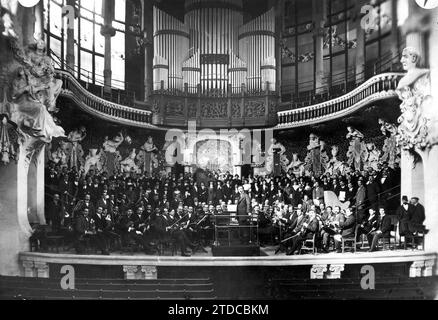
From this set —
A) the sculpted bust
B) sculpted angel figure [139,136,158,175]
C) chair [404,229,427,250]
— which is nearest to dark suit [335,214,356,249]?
chair [404,229,427,250]

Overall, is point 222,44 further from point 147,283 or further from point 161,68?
point 147,283

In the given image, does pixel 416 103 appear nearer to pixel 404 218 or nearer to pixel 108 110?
pixel 404 218

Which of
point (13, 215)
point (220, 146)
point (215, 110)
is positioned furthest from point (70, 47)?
point (220, 146)

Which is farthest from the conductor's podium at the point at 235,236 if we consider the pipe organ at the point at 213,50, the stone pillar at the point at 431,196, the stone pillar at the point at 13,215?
the stone pillar at the point at 13,215

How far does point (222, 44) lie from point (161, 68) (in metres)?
1.24

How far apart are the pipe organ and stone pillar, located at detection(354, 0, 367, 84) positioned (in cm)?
158

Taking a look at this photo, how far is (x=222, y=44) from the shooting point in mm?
11242

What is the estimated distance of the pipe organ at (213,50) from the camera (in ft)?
36.5

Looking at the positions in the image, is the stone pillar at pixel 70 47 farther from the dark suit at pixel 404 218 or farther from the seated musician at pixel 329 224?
the dark suit at pixel 404 218

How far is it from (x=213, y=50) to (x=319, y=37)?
7.32ft

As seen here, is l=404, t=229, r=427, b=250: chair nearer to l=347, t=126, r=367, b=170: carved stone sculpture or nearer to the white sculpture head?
l=347, t=126, r=367, b=170: carved stone sculpture

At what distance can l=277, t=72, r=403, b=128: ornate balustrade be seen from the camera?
409 inches

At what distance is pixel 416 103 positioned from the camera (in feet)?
33.1
